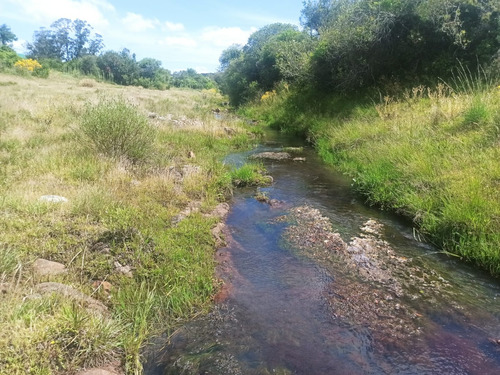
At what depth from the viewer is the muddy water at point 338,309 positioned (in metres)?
3.36

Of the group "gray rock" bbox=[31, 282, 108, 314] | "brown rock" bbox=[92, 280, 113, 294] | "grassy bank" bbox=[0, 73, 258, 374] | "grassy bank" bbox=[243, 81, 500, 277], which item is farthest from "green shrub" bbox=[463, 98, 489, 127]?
"gray rock" bbox=[31, 282, 108, 314]

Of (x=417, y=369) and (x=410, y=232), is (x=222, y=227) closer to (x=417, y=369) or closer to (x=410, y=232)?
(x=410, y=232)

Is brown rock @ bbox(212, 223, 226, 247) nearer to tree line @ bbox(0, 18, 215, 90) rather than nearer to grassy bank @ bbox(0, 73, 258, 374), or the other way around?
grassy bank @ bbox(0, 73, 258, 374)

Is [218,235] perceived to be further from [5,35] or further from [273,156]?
[5,35]

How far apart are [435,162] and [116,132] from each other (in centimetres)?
756

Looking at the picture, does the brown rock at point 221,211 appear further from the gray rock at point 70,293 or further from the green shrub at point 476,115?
the green shrub at point 476,115

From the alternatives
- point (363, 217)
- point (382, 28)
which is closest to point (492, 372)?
point (363, 217)

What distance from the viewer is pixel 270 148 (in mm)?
13859

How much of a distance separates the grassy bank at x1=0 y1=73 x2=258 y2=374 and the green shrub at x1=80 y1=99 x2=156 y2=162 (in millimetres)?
26

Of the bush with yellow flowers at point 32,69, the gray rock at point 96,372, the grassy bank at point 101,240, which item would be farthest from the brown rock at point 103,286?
the bush with yellow flowers at point 32,69

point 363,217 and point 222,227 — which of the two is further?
point 363,217

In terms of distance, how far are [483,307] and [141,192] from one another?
5.92 metres

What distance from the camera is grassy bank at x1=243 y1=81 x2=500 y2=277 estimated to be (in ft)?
17.3

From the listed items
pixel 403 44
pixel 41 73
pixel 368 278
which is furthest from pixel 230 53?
pixel 368 278
